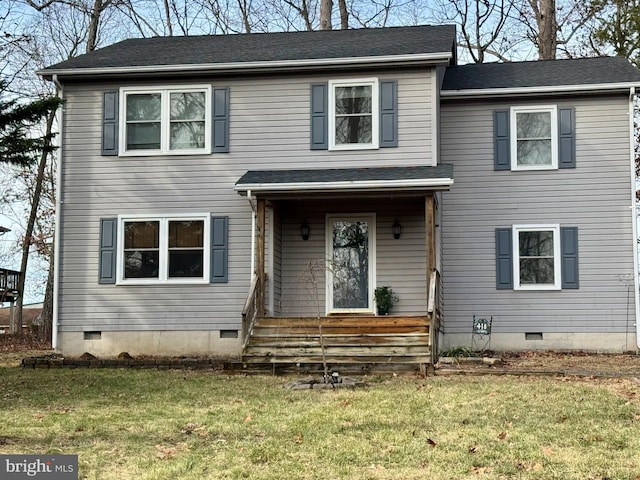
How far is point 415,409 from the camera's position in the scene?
9.09 m

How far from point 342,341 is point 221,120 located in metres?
4.91

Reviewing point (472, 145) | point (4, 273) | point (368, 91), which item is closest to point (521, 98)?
point (472, 145)

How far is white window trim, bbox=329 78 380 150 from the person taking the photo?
51.0ft

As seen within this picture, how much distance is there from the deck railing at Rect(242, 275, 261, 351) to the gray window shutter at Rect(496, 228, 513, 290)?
4.70 metres

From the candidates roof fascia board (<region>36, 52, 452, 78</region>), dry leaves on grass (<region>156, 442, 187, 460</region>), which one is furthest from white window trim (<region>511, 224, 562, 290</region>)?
dry leaves on grass (<region>156, 442, 187, 460</region>)

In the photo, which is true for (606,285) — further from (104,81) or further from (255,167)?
(104,81)

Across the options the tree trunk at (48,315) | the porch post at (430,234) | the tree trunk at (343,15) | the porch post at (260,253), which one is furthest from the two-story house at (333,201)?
the tree trunk at (343,15)

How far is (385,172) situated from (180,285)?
4257mm

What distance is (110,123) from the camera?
1625 centimetres

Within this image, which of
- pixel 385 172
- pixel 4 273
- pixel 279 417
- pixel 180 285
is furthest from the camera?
pixel 4 273

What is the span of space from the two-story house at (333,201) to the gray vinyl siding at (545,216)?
1.1 inches

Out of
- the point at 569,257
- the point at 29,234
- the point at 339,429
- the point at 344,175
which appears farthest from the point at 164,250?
the point at 29,234

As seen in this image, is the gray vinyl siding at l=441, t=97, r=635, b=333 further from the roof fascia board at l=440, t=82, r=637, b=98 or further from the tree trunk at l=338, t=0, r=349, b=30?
the tree trunk at l=338, t=0, r=349, b=30

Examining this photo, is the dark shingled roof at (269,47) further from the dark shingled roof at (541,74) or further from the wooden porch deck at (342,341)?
the wooden porch deck at (342,341)
